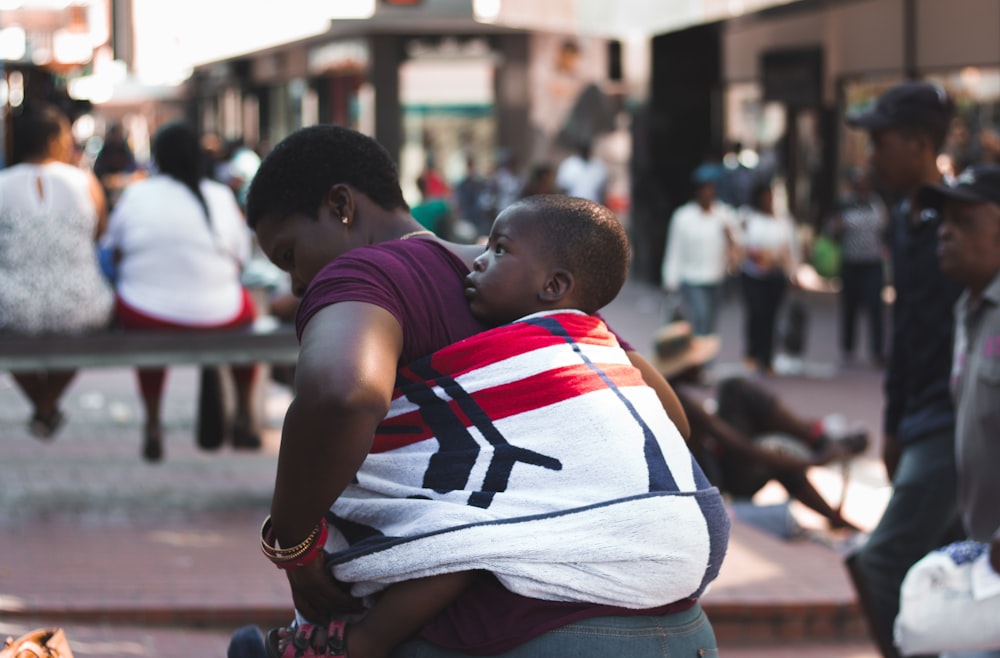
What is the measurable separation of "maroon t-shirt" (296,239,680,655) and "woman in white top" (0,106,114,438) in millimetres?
5666

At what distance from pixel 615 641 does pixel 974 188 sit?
7.69 feet

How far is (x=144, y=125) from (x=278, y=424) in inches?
2082

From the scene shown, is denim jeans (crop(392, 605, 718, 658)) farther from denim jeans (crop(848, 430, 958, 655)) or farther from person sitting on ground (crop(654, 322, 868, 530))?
person sitting on ground (crop(654, 322, 868, 530))

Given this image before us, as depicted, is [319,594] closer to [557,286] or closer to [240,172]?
[557,286]

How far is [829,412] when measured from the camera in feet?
39.8

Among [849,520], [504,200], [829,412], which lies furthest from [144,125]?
[849,520]

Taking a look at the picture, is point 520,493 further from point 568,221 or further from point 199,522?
point 199,522

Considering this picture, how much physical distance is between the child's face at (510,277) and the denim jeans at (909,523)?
249cm

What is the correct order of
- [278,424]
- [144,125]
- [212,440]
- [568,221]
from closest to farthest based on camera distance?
[568,221], [212,440], [278,424], [144,125]

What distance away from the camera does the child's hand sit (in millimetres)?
2330

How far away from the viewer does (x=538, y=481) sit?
222cm

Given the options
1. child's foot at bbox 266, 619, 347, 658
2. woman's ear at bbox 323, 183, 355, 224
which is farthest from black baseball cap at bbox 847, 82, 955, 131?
child's foot at bbox 266, 619, 347, 658

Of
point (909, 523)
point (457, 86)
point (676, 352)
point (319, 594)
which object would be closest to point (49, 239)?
point (676, 352)

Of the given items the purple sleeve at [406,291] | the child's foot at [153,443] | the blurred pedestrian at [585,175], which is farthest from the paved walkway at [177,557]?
the blurred pedestrian at [585,175]
